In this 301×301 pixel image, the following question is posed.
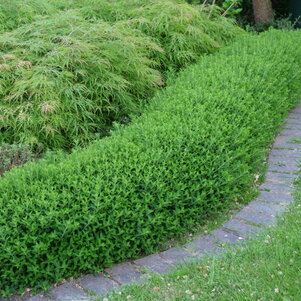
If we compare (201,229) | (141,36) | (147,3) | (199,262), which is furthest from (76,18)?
(199,262)

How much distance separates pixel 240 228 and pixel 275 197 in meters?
0.51

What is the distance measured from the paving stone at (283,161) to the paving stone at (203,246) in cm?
128

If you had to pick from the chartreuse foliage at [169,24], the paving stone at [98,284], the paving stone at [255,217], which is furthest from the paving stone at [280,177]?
the chartreuse foliage at [169,24]

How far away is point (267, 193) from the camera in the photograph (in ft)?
12.3

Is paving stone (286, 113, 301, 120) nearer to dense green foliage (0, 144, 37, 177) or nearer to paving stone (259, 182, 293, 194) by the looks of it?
paving stone (259, 182, 293, 194)

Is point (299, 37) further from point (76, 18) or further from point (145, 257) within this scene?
point (145, 257)

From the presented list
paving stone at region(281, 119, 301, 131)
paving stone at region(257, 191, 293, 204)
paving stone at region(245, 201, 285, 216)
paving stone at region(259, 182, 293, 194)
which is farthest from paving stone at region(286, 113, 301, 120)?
paving stone at region(245, 201, 285, 216)

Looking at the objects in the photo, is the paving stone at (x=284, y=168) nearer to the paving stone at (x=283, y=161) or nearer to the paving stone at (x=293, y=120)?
the paving stone at (x=283, y=161)

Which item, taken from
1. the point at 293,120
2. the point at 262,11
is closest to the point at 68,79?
the point at 293,120

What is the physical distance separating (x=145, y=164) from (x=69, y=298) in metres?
1.03

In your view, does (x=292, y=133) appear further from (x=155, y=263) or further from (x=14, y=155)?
(x=14, y=155)

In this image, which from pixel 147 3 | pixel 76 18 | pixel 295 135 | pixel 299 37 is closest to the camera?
pixel 295 135

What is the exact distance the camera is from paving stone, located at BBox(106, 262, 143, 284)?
290 centimetres

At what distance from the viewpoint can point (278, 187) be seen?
12.5ft
